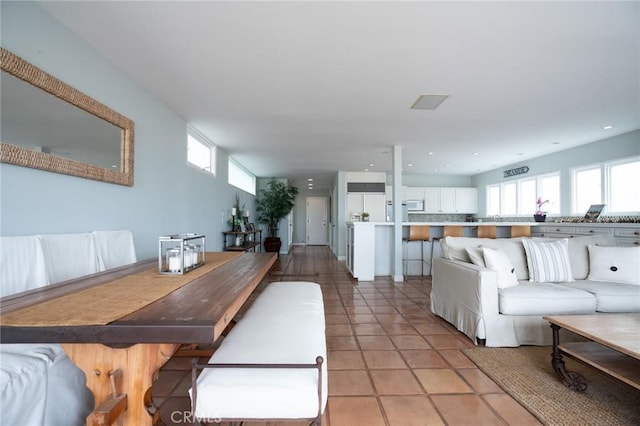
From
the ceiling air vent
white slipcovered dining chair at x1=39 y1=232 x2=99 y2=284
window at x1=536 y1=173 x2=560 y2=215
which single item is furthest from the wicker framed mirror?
window at x1=536 y1=173 x2=560 y2=215

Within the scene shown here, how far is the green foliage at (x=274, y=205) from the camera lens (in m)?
8.09

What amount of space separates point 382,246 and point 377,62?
3.68 m

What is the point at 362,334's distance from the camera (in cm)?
261

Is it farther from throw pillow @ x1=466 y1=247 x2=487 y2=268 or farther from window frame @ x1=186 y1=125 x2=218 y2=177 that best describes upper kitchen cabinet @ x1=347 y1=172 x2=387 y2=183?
throw pillow @ x1=466 y1=247 x2=487 y2=268

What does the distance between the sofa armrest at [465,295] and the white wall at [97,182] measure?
10.3ft

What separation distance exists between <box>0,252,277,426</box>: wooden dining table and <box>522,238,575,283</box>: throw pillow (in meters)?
2.87

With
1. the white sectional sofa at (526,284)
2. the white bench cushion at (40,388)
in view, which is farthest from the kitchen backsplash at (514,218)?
the white bench cushion at (40,388)

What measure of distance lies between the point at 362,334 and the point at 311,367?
5.82 ft

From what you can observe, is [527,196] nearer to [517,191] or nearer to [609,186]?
[517,191]

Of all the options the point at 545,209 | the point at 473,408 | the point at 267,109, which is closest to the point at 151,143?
the point at 267,109

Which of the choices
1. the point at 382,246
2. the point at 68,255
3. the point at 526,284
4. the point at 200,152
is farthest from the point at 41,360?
the point at 382,246

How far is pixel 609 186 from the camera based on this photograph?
4660 mm

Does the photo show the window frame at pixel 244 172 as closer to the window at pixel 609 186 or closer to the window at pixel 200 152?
the window at pixel 200 152

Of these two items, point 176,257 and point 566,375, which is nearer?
point 176,257
